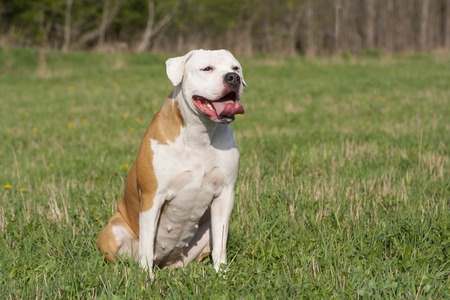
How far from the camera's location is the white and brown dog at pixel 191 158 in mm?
4203

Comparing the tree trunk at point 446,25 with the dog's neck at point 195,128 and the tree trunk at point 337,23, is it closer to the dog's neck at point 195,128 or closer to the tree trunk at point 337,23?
the tree trunk at point 337,23

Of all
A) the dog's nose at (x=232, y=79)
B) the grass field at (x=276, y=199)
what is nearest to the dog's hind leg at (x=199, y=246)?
the grass field at (x=276, y=199)

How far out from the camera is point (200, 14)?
94.7ft

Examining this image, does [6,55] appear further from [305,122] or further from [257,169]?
[257,169]

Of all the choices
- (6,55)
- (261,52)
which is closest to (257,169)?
(6,55)

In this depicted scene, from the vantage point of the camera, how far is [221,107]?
4.20 meters

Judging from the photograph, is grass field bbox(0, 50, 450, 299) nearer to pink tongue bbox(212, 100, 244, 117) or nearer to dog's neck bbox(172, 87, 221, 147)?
dog's neck bbox(172, 87, 221, 147)

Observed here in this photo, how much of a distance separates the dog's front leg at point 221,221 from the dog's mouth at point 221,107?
464mm

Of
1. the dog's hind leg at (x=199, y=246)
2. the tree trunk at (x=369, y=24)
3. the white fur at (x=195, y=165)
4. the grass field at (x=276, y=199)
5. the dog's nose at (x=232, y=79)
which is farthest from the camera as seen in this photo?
the tree trunk at (x=369, y=24)

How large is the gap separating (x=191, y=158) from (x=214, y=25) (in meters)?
24.7

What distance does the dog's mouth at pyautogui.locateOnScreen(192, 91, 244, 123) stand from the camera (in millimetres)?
4164

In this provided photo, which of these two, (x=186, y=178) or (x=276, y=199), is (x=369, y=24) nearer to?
(x=276, y=199)

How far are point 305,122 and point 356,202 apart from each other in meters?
5.73

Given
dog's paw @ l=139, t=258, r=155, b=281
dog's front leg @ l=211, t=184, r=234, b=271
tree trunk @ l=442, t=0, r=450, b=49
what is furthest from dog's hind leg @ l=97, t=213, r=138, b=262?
tree trunk @ l=442, t=0, r=450, b=49
